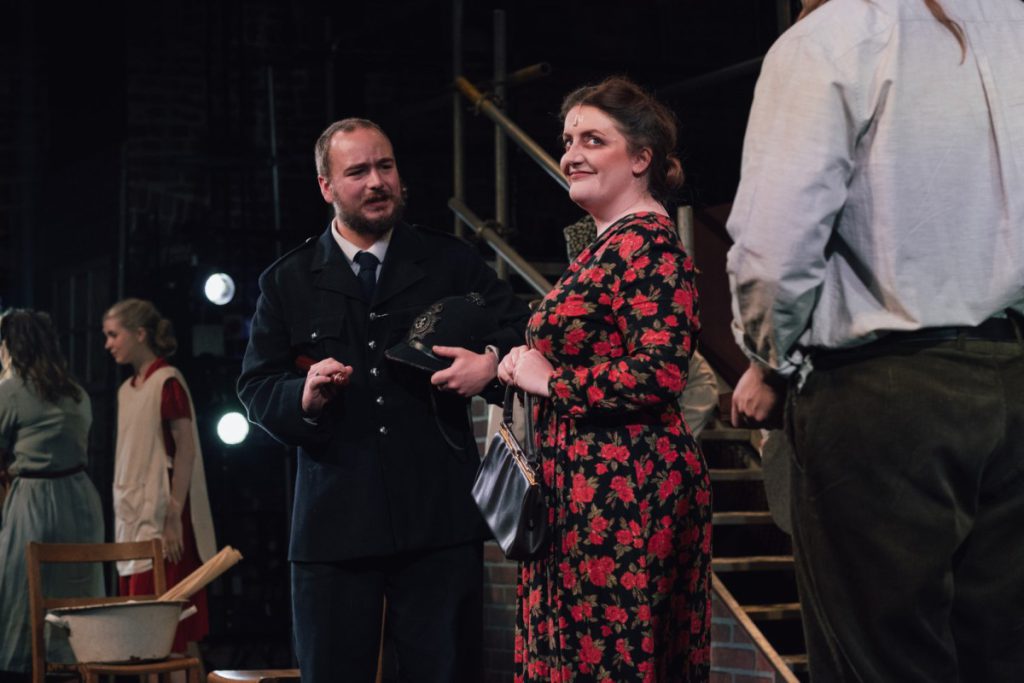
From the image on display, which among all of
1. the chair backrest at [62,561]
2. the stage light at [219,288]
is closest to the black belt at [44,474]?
the chair backrest at [62,561]

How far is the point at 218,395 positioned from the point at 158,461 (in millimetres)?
1494

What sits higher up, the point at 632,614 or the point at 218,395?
the point at 218,395

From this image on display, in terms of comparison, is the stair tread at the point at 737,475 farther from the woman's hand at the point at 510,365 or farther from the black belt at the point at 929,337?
the black belt at the point at 929,337

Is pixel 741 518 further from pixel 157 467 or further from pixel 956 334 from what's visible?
pixel 956 334

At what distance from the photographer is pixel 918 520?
1.76 m

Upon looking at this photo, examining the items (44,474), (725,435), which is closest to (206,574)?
(44,474)

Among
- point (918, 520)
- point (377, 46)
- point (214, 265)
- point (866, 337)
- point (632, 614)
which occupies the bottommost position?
point (632, 614)

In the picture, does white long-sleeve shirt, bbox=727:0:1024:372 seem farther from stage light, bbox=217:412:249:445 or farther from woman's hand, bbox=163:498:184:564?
stage light, bbox=217:412:249:445

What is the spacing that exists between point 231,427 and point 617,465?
5.25m

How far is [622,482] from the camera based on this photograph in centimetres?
256

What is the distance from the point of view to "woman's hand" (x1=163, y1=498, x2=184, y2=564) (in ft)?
20.1

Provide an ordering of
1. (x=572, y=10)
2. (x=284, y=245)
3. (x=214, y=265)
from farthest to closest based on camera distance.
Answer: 1. (x=572, y=10)
2. (x=284, y=245)
3. (x=214, y=265)

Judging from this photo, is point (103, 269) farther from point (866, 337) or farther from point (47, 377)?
point (866, 337)

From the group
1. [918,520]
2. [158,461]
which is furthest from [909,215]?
[158,461]
